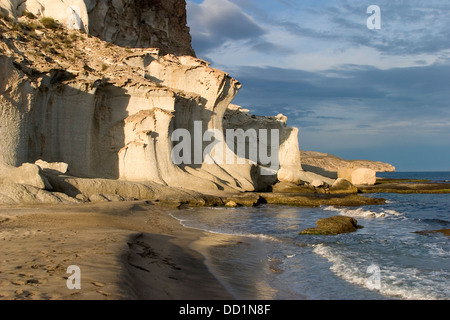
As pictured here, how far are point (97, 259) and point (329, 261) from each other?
4.71 meters

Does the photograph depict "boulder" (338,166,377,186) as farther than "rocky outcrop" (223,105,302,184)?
Yes

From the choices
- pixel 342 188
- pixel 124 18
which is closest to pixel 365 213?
pixel 342 188

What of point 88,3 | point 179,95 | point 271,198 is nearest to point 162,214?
point 271,198

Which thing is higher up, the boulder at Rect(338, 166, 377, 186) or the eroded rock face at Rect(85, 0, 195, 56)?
the eroded rock face at Rect(85, 0, 195, 56)

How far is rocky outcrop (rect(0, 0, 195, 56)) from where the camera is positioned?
27484 millimetres

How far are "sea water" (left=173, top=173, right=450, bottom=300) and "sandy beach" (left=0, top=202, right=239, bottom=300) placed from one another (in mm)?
591

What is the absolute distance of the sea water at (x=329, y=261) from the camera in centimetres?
623

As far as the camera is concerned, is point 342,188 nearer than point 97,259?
No

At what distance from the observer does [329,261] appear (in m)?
8.31

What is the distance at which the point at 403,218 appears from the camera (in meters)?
16.6

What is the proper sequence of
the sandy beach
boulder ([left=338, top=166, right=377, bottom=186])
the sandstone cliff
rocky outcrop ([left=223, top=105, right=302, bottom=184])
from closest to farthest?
the sandy beach < the sandstone cliff < rocky outcrop ([left=223, top=105, right=302, bottom=184]) < boulder ([left=338, top=166, right=377, bottom=186])

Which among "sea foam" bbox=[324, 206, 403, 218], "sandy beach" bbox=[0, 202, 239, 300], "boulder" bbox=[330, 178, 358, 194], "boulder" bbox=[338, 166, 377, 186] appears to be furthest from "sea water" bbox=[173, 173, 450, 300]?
"boulder" bbox=[338, 166, 377, 186]

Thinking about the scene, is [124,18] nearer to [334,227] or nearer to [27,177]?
[27,177]

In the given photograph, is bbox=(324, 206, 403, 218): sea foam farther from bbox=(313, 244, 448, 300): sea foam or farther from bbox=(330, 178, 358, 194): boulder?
bbox=(330, 178, 358, 194): boulder
